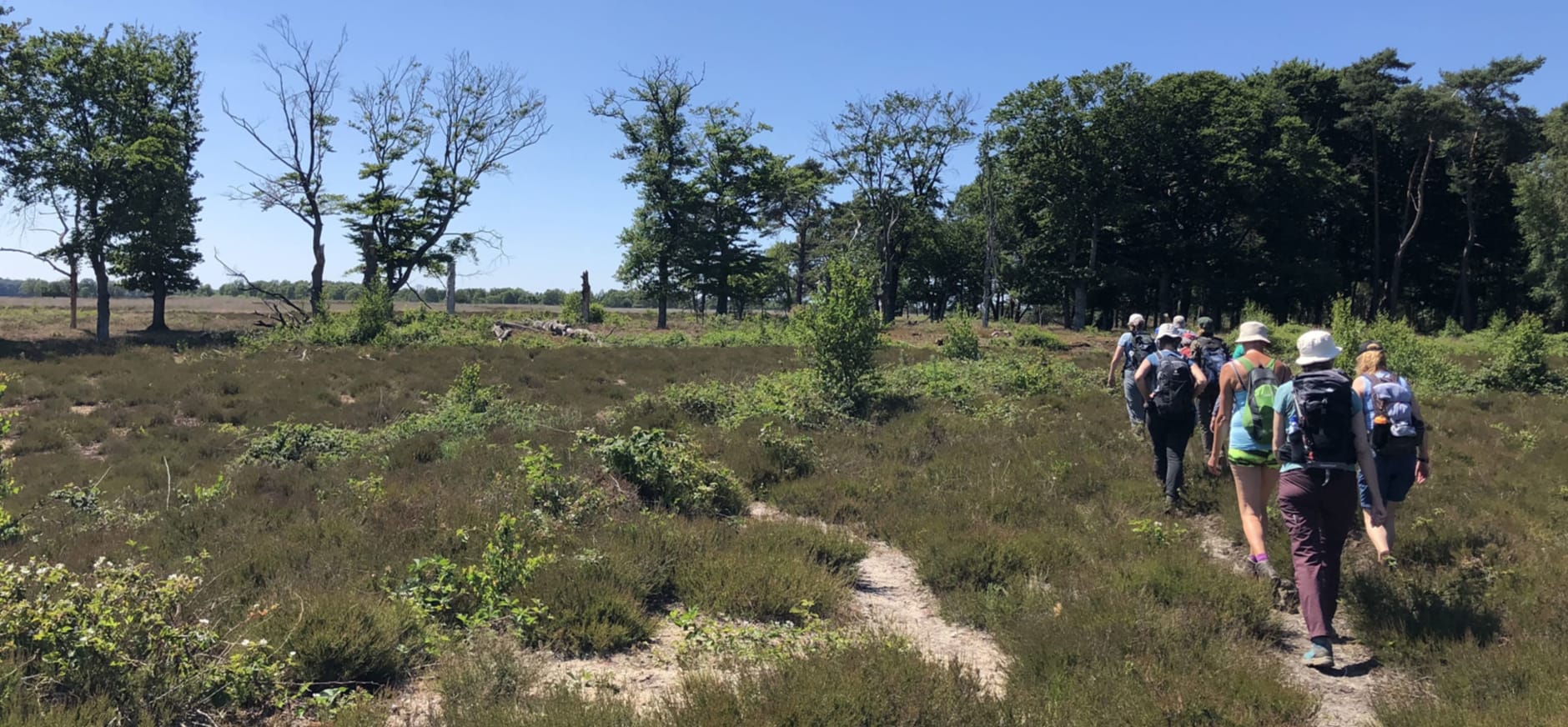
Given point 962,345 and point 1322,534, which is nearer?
point 1322,534

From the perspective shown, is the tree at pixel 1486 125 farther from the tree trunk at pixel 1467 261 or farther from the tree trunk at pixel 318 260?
the tree trunk at pixel 318 260

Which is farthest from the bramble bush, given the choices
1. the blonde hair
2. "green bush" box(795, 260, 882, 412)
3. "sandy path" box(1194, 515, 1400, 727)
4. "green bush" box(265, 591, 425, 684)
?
"green bush" box(795, 260, 882, 412)

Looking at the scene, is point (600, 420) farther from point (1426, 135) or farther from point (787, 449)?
point (1426, 135)

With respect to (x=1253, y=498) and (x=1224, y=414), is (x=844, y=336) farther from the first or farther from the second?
(x=1253, y=498)

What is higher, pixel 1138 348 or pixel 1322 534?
pixel 1138 348

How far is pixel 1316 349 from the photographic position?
189 inches

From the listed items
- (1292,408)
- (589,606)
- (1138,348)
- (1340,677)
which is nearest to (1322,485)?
(1292,408)

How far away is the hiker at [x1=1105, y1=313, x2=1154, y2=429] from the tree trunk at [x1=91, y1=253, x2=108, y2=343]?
125 ft

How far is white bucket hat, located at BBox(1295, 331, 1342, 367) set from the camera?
476 centimetres

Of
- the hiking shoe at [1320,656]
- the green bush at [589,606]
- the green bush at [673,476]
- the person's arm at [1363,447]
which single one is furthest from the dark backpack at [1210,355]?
the green bush at [589,606]

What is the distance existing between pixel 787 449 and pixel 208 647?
21.5 ft

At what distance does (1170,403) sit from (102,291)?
40686 mm

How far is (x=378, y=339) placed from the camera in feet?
90.2

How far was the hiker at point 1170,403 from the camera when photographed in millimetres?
7020
